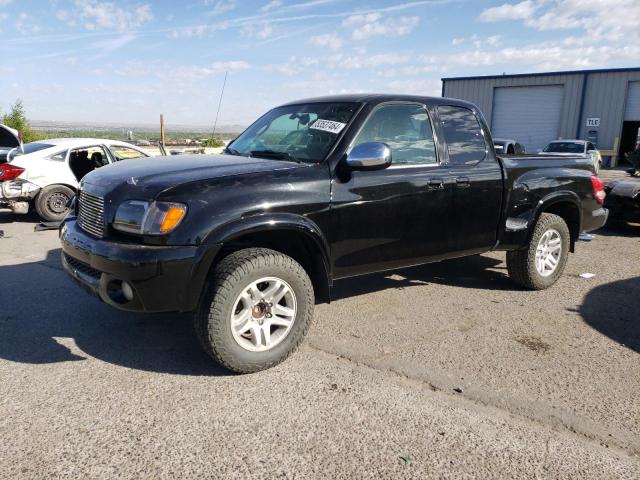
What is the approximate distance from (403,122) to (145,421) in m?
3.01

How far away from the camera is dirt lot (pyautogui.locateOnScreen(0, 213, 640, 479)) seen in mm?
2689

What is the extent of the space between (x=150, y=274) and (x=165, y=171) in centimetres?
80

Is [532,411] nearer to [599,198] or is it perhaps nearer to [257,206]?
[257,206]

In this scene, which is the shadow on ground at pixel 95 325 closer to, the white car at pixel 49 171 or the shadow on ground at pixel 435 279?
the shadow on ground at pixel 435 279

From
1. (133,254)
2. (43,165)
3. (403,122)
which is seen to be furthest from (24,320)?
(43,165)

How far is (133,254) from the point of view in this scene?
3258 mm

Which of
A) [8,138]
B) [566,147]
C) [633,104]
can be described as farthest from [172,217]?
[633,104]

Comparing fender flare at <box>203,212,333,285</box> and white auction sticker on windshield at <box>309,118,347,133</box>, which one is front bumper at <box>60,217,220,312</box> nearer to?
fender flare at <box>203,212,333,285</box>

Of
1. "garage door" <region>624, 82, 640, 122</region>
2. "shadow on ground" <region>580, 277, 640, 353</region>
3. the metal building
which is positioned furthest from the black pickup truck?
"garage door" <region>624, 82, 640, 122</region>

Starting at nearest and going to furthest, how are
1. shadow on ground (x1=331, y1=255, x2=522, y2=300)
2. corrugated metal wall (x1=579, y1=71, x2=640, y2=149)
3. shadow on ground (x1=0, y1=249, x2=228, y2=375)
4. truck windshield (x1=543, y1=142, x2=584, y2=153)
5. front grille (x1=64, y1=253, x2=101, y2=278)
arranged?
front grille (x1=64, y1=253, x2=101, y2=278), shadow on ground (x1=0, y1=249, x2=228, y2=375), shadow on ground (x1=331, y1=255, x2=522, y2=300), truck windshield (x1=543, y1=142, x2=584, y2=153), corrugated metal wall (x1=579, y1=71, x2=640, y2=149)

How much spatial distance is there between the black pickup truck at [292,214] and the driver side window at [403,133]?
0.01 meters

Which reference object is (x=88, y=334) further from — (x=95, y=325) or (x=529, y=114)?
(x=529, y=114)

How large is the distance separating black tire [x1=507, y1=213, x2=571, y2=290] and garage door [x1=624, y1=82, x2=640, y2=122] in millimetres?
28842

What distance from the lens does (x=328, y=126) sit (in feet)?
14.0
